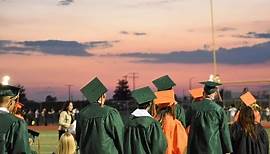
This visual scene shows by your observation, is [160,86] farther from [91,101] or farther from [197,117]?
[91,101]

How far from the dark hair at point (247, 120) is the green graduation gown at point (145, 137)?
2.01m

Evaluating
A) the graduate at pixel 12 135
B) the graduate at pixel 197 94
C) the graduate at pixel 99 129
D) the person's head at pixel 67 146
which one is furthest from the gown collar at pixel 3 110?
the graduate at pixel 197 94

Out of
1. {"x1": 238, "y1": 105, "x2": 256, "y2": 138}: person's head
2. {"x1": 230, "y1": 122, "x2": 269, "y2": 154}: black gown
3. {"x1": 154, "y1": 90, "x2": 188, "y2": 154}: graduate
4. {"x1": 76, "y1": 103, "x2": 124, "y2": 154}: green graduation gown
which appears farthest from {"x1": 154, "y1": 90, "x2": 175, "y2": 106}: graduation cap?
{"x1": 230, "y1": 122, "x2": 269, "y2": 154}: black gown

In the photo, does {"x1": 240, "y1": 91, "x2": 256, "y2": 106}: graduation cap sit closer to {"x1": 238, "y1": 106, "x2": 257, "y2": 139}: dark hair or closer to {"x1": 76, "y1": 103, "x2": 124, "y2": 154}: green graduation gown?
{"x1": 238, "y1": 106, "x2": 257, "y2": 139}: dark hair

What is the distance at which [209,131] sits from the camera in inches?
372

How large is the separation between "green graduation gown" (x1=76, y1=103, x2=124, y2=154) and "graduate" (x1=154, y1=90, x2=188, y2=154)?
887mm

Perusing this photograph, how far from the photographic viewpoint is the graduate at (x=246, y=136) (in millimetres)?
10000

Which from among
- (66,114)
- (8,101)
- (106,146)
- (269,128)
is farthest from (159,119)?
(269,128)

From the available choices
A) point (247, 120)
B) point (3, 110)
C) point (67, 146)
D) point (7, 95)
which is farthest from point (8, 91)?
point (247, 120)

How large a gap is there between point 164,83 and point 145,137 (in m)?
2.06

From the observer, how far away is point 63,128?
18.1 metres

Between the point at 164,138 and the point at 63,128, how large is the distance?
1006 cm

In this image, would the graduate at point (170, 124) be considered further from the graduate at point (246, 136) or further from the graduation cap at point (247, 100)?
the graduation cap at point (247, 100)

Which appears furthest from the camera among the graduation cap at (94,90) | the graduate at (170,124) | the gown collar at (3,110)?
the graduate at (170,124)
